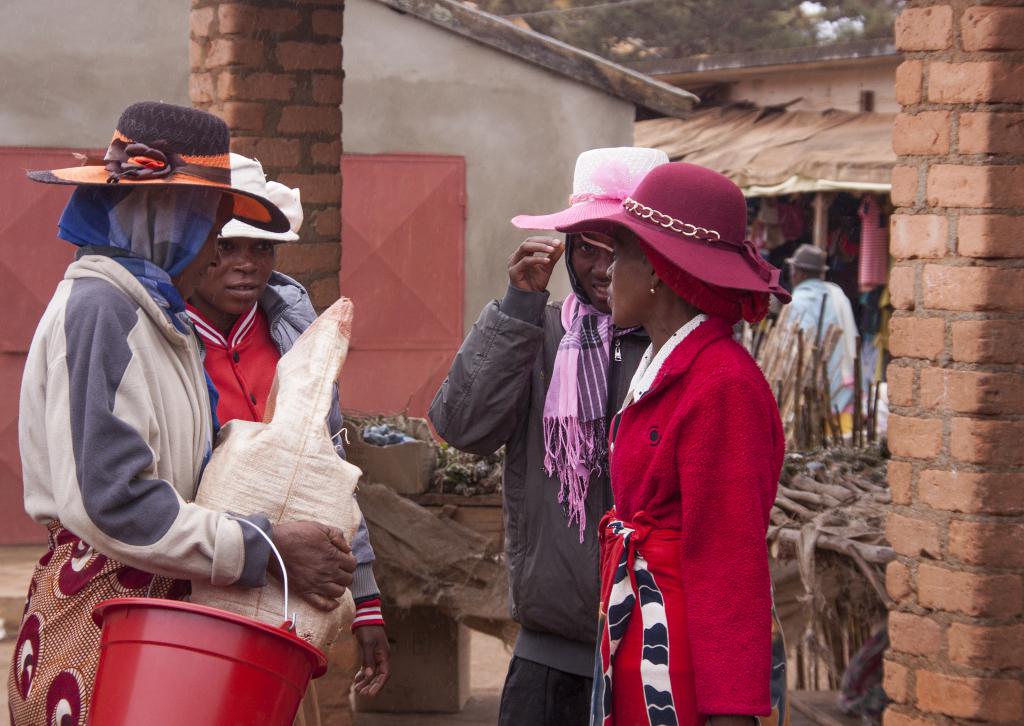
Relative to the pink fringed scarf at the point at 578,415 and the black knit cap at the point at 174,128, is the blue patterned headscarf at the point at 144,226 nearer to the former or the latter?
the black knit cap at the point at 174,128

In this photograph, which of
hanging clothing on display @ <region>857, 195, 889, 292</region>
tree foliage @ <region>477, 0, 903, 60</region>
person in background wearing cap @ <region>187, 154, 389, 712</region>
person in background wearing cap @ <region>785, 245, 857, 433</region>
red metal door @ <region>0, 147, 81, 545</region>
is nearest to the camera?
person in background wearing cap @ <region>187, 154, 389, 712</region>

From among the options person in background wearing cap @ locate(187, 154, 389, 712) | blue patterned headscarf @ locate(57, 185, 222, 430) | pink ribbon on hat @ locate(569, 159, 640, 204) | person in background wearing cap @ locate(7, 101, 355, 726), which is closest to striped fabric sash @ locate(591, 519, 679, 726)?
person in background wearing cap @ locate(7, 101, 355, 726)

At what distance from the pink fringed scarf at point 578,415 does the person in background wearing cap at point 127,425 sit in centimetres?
87

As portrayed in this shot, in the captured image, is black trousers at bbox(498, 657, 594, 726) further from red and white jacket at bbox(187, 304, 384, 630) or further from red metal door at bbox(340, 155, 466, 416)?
red metal door at bbox(340, 155, 466, 416)

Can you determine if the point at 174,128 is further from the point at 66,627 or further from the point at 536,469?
the point at 536,469

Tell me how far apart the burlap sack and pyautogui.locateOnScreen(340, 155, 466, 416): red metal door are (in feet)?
24.3

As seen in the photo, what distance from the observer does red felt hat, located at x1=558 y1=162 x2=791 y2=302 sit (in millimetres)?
2600

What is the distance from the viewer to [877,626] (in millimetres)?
5504

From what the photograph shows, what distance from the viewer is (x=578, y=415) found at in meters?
3.29

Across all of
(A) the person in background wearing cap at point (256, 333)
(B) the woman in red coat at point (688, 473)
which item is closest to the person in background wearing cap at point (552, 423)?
(A) the person in background wearing cap at point (256, 333)

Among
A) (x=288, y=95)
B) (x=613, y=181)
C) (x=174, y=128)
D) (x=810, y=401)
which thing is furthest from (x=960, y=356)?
(x=288, y=95)

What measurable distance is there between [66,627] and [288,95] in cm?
374

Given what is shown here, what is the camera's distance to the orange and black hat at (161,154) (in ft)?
8.39

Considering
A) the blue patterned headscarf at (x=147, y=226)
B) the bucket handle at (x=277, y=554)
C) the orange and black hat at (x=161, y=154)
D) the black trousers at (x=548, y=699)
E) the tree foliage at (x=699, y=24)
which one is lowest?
the black trousers at (x=548, y=699)
